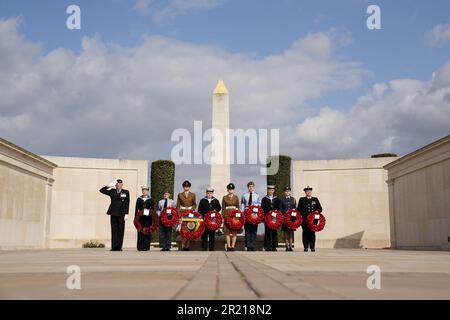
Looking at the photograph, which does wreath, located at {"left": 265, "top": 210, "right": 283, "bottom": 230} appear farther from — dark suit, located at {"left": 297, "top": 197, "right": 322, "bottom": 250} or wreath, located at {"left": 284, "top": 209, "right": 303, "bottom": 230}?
dark suit, located at {"left": 297, "top": 197, "right": 322, "bottom": 250}

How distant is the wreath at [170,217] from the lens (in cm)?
1538

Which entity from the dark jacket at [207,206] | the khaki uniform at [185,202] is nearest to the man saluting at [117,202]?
the khaki uniform at [185,202]

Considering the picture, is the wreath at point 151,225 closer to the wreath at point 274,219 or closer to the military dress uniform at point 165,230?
the military dress uniform at point 165,230

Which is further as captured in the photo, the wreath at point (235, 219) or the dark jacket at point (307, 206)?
the dark jacket at point (307, 206)

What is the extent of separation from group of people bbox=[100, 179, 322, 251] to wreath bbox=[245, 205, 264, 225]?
0.17 meters

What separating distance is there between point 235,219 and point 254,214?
573 mm

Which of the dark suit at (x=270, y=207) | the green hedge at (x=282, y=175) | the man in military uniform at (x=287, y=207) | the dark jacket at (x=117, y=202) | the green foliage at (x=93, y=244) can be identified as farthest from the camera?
the green hedge at (x=282, y=175)

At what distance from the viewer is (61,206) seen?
28656mm

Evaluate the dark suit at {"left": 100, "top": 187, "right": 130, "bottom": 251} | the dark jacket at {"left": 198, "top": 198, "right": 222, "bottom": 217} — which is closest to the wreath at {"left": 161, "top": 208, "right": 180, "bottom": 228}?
the dark jacket at {"left": 198, "top": 198, "right": 222, "bottom": 217}

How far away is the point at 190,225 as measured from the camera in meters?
15.3

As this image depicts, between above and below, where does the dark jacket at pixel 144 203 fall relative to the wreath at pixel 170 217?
above
